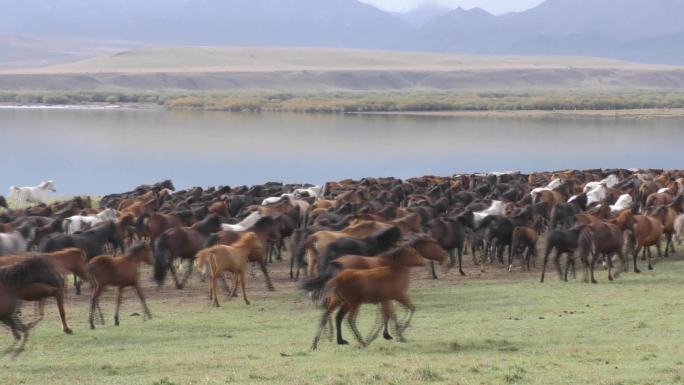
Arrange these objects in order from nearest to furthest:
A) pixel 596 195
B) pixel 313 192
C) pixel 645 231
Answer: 1. pixel 645 231
2. pixel 596 195
3. pixel 313 192

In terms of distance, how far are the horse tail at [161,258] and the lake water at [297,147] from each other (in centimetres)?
2298

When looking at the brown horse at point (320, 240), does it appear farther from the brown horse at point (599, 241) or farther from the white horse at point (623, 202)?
the white horse at point (623, 202)

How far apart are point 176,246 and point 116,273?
257cm

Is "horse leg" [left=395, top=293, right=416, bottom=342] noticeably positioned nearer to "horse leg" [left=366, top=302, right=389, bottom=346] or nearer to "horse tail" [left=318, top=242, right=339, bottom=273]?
"horse leg" [left=366, top=302, right=389, bottom=346]

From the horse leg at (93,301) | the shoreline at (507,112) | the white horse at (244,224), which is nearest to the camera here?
the horse leg at (93,301)

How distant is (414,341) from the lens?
34.4 ft

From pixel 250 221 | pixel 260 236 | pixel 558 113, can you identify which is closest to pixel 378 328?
pixel 260 236

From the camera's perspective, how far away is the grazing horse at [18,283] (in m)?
9.21

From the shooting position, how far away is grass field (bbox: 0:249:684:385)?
877cm

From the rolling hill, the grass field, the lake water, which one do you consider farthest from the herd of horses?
the rolling hill

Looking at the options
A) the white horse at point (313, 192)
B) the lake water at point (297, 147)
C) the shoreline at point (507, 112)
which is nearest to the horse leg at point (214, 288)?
the white horse at point (313, 192)

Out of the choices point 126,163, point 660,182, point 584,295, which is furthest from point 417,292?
point 126,163

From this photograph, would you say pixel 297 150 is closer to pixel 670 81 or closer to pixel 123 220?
pixel 123 220

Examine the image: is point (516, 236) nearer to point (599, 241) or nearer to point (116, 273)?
point (599, 241)
